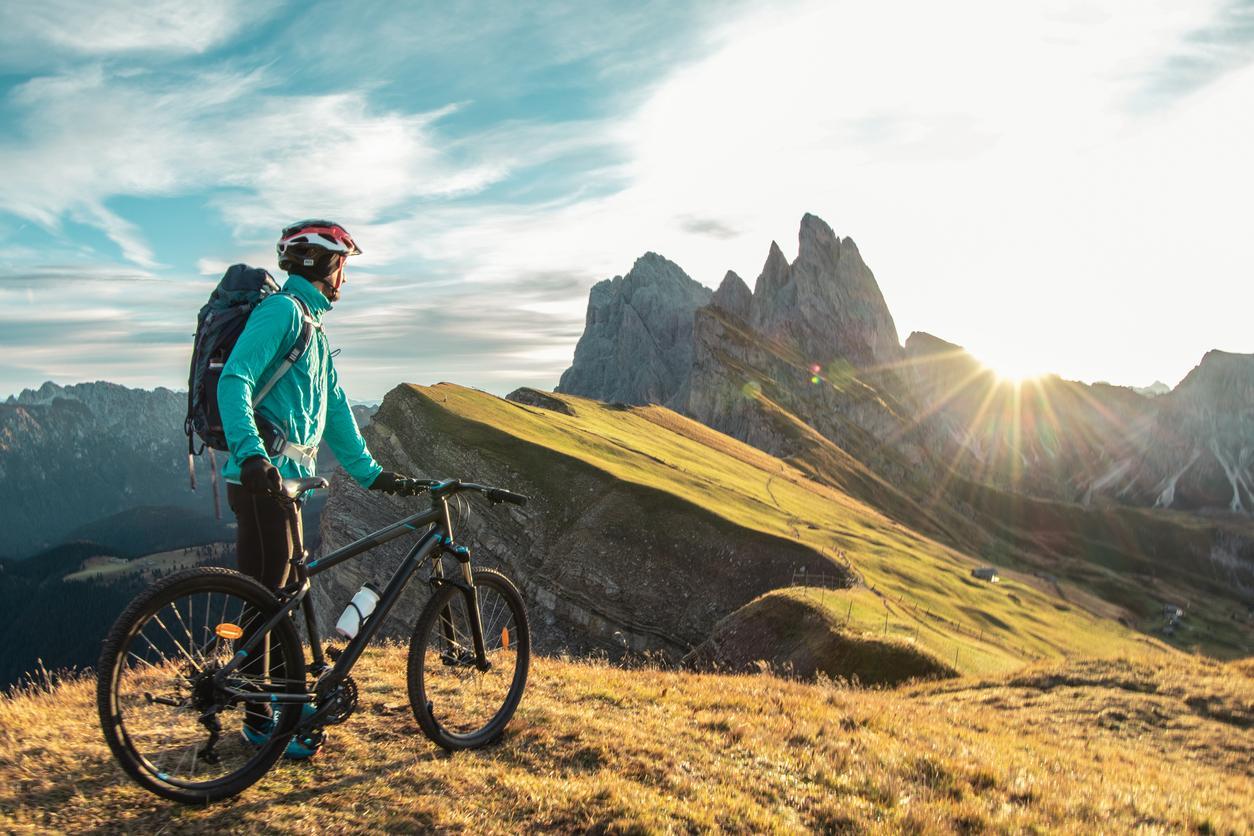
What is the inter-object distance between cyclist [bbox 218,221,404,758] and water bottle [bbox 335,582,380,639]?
65 cm

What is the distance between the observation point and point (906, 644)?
29141 millimetres

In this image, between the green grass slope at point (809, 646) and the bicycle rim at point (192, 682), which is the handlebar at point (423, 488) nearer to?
the bicycle rim at point (192, 682)

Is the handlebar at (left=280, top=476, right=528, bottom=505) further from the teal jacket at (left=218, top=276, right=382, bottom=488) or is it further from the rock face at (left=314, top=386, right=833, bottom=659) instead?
the rock face at (left=314, top=386, right=833, bottom=659)


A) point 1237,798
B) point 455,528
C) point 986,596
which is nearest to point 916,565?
point 986,596

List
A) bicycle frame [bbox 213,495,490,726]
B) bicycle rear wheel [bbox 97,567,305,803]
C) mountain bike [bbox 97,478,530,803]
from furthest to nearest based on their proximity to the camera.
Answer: bicycle frame [bbox 213,495,490,726], mountain bike [bbox 97,478,530,803], bicycle rear wheel [bbox 97,567,305,803]

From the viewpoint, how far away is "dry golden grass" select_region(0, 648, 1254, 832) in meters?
5.58

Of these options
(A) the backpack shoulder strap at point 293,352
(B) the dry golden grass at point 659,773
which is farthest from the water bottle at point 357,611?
(A) the backpack shoulder strap at point 293,352

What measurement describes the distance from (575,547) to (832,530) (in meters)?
32.6

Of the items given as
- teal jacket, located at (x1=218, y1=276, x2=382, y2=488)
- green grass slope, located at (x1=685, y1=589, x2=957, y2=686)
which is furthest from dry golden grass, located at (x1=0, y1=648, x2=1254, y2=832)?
green grass slope, located at (x1=685, y1=589, x2=957, y2=686)

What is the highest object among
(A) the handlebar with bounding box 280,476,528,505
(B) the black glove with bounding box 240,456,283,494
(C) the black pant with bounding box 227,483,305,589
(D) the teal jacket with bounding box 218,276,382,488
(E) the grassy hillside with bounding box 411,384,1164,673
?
(D) the teal jacket with bounding box 218,276,382,488

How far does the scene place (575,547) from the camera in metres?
54.8

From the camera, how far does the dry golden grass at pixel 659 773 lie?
5.58 m

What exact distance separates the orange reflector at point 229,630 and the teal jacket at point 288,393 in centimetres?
126

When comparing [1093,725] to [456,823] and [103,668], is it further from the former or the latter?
[103,668]
